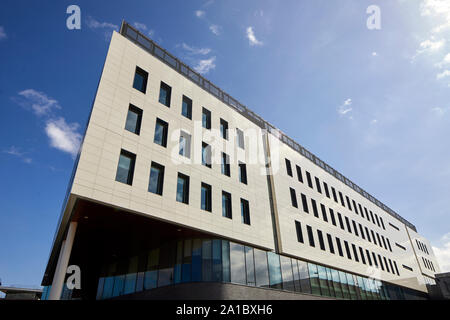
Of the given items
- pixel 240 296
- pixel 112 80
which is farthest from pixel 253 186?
pixel 112 80

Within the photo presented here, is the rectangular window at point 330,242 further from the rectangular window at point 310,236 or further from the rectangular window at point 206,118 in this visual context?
the rectangular window at point 206,118

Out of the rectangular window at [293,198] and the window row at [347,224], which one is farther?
the window row at [347,224]

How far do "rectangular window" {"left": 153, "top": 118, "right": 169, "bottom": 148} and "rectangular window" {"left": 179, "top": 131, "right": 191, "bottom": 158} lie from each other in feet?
4.42

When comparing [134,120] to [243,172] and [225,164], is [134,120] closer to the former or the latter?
[225,164]

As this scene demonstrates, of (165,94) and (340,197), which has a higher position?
(340,197)

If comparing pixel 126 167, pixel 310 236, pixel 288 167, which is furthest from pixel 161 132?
pixel 310 236

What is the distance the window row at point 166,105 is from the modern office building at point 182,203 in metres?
0.10

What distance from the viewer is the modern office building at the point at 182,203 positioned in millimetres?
18078

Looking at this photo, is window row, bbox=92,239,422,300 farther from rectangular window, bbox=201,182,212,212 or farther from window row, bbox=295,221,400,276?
window row, bbox=295,221,400,276

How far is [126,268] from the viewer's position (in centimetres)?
2483

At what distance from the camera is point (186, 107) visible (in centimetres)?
2484

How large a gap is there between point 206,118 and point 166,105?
4319 millimetres

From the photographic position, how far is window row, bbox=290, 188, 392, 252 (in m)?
33.2

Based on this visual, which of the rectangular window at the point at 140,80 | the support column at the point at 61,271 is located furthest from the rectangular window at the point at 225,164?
the support column at the point at 61,271
